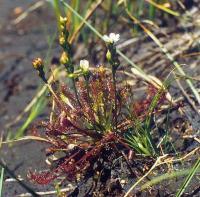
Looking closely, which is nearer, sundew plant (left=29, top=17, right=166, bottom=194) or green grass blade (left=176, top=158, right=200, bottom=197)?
green grass blade (left=176, top=158, right=200, bottom=197)

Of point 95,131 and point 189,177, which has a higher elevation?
point 95,131

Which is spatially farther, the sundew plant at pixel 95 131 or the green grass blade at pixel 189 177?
the sundew plant at pixel 95 131

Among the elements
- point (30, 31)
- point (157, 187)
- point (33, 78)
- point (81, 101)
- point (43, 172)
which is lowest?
point (157, 187)

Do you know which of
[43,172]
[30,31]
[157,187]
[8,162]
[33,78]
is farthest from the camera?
[30,31]

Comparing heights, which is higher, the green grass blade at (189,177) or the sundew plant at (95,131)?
the sundew plant at (95,131)

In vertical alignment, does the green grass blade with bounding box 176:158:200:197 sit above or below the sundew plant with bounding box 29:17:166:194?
below

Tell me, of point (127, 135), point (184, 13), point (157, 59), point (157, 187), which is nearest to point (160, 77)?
point (157, 59)

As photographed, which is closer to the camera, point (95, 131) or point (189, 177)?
point (189, 177)

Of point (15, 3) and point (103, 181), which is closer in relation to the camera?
point (103, 181)

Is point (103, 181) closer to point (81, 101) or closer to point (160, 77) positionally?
point (81, 101)

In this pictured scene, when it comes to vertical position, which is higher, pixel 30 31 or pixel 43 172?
pixel 30 31

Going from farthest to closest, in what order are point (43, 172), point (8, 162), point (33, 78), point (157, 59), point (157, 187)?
point (33, 78)
point (157, 59)
point (8, 162)
point (43, 172)
point (157, 187)
